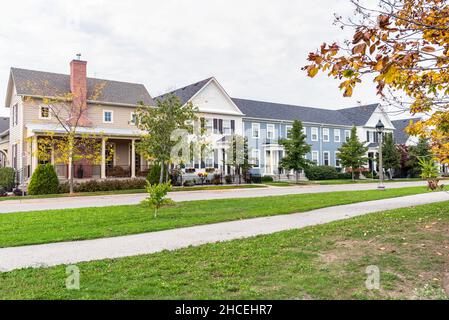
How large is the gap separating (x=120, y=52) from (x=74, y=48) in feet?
23.2

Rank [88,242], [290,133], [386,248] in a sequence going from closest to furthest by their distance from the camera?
[386,248] → [88,242] → [290,133]

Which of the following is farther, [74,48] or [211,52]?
[74,48]

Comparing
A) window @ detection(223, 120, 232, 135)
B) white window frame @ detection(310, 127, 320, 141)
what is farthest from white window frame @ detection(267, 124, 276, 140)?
white window frame @ detection(310, 127, 320, 141)

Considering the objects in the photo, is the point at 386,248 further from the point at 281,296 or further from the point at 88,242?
the point at 88,242

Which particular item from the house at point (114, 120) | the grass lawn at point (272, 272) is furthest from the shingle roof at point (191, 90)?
the grass lawn at point (272, 272)

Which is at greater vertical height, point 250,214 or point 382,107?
point 382,107

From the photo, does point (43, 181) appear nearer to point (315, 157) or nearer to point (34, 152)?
point (34, 152)

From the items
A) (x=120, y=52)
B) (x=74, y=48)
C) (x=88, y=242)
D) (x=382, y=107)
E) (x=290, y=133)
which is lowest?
(x=88, y=242)

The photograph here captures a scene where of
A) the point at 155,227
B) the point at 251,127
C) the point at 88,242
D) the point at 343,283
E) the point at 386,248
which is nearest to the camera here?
the point at 343,283

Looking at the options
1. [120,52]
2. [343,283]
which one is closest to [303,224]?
[343,283]

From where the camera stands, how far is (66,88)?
88.8 feet

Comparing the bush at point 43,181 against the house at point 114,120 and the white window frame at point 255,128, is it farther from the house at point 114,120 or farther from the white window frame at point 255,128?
the white window frame at point 255,128

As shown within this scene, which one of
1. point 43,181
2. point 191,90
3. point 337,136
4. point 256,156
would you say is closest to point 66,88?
point 43,181

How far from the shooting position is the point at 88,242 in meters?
7.42
